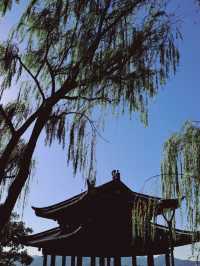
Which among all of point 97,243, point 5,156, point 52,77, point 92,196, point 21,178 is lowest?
point 97,243

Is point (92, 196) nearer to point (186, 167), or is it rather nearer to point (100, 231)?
point (100, 231)

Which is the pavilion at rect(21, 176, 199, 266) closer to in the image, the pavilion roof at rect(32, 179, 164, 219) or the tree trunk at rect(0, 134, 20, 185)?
the pavilion roof at rect(32, 179, 164, 219)

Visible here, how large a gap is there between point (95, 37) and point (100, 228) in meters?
6.16

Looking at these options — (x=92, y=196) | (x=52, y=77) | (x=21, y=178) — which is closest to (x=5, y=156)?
(x=21, y=178)

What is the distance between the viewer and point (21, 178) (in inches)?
276

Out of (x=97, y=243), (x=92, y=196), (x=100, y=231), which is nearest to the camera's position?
(x=97, y=243)

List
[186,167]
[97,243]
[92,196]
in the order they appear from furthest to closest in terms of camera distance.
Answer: [92,196] < [97,243] < [186,167]

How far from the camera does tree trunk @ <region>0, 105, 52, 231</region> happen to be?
6.79 metres

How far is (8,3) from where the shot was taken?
7320mm

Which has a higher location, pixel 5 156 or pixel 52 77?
pixel 52 77

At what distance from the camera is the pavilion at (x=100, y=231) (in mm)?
11422

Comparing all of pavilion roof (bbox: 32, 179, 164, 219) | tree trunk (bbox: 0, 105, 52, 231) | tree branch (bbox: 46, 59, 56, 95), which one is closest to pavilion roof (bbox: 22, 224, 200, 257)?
pavilion roof (bbox: 32, 179, 164, 219)

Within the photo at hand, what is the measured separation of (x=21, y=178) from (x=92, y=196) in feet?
19.2

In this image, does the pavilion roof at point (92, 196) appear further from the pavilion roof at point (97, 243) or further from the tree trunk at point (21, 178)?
the tree trunk at point (21, 178)
